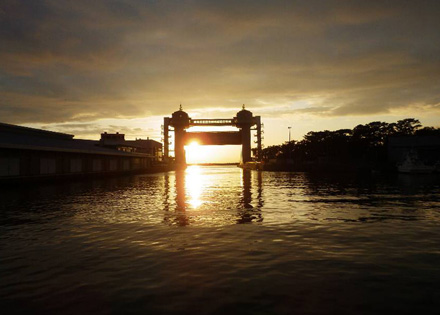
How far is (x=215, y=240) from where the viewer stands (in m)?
11.0

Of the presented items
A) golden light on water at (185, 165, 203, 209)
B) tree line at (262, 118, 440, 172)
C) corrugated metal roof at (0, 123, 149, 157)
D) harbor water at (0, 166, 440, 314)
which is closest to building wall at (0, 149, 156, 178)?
corrugated metal roof at (0, 123, 149, 157)

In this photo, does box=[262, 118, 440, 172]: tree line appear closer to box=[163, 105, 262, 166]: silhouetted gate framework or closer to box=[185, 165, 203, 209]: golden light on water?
box=[163, 105, 262, 166]: silhouetted gate framework

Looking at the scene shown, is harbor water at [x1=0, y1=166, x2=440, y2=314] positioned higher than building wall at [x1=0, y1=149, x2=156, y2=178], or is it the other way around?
building wall at [x1=0, y1=149, x2=156, y2=178]

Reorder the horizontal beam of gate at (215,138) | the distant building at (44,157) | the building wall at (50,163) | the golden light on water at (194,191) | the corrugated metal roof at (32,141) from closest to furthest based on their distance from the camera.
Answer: the golden light on water at (194,191) → the corrugated metal roof at (32,141) → the distant building at (44,157) → the building wall at (50,163) → the horizontal beam of gate at (215,138)

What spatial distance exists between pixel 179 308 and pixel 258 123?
4898 inches

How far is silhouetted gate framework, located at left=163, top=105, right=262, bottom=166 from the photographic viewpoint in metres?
123

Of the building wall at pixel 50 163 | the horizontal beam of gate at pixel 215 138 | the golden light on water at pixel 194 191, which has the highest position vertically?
the horizontal beam of gate at pixel 215 138

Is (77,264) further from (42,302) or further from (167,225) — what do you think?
(167,225)

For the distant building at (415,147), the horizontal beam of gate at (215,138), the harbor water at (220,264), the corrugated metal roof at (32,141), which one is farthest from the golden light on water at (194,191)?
the horizontal beam of gate at (215,138)

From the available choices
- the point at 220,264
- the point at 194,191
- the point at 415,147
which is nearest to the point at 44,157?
the point at 194,191

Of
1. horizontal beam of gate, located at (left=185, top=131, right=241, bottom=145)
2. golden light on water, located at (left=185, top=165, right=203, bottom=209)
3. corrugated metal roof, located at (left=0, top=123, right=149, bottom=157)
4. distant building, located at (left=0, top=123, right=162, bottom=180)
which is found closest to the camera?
golden light on water, located at (left=185, top=165, right=203, bottom=209)

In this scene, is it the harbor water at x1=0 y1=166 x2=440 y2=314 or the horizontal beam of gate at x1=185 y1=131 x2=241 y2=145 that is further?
the horizontal beam of gate at x1=185 y1=131 x2=241 y2=145

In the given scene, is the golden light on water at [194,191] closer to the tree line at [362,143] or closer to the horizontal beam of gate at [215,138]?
the tree line at [362,143]

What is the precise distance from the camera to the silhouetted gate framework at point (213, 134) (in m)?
123
